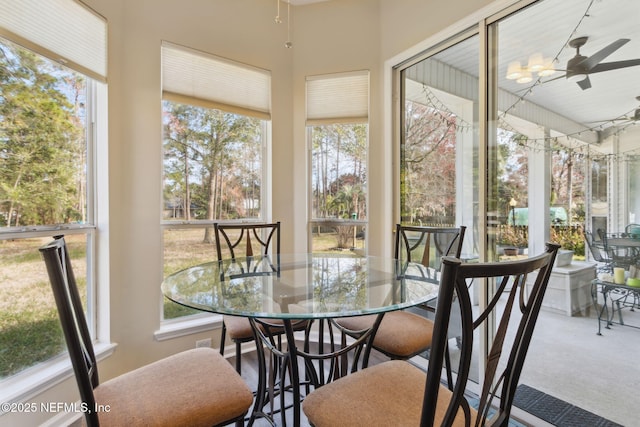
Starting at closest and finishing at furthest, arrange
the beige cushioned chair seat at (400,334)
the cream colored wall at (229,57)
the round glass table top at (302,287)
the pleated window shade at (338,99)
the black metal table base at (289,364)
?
1. the round glass table top at (302,287)
2. the black metal table base at (289,364)
3. the beige cushioned chair seat at (400,334)
4. the cream colored wall at (229,57)
5. the pleated window shade at (338,99)

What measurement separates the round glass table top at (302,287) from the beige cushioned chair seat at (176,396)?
0.90ft

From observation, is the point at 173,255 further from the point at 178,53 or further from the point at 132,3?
the point at 132,3

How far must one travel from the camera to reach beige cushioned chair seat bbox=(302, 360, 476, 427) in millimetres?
1015

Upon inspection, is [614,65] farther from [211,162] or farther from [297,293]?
[211,162]

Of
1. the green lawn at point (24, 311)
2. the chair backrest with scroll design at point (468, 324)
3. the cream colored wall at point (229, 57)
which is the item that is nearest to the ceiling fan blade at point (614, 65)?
the cream colored wall at point (229, 57)

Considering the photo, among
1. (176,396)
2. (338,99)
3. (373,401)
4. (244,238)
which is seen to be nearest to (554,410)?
(373,401)

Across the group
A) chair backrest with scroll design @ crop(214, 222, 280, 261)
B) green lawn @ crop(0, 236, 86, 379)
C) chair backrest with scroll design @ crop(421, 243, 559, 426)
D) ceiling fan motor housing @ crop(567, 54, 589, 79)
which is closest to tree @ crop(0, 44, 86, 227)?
green lawn @ crop(0, 236, 86, 379)

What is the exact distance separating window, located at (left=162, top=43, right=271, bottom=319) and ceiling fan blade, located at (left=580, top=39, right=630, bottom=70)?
2.21m

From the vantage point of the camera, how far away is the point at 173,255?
2.45 m

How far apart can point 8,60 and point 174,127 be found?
959mm

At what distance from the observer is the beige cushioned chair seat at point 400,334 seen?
1602mm

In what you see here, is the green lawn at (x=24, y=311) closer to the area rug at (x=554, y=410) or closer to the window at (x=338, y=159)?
the window at (x=338, y=159)

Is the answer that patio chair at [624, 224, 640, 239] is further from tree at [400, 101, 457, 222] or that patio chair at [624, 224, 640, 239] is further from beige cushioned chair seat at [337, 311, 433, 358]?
beige cushioned chair seat at [337, 311, 433, 358]

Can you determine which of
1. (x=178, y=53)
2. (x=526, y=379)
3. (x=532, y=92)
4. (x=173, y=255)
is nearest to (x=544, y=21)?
(x=532, y=92)
